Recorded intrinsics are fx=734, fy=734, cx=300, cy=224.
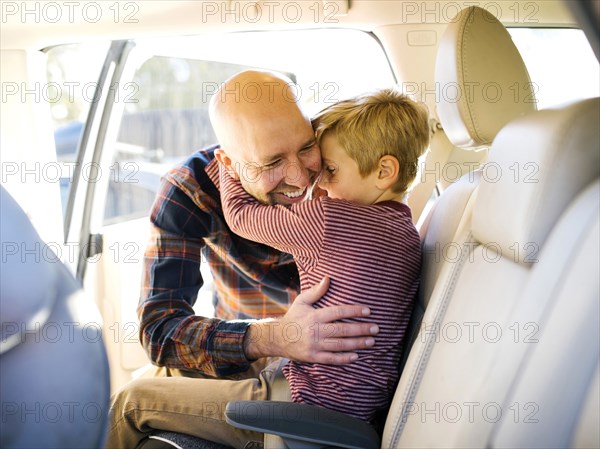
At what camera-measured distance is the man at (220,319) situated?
1611 millimetres

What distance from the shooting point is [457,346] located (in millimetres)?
1383

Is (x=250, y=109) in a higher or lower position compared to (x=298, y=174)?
higher

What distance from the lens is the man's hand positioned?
1.54m

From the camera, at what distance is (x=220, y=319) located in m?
1.86

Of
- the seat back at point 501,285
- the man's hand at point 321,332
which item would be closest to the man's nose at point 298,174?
the man's hand at point 321,332

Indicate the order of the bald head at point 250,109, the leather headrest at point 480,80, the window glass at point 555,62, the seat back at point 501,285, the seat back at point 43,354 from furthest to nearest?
the window glass at point 555,62
the bald head at point 250,109
the leather headrest at point 480,80
the seat back at point 501,285
the seat back at point 43,354

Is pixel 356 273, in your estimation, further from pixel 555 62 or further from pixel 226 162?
pixel 555 62

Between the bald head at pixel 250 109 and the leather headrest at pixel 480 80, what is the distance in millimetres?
378

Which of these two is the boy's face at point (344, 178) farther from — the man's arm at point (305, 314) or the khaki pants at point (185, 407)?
the khaki pants at point (185, 407)

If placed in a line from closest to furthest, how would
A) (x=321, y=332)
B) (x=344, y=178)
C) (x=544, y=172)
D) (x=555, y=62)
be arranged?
1. (x=544, y=172)
2. (x=321, y=332)
3. (x=344, y=178)
4. (x=555, y=62)

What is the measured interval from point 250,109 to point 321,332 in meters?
0.57

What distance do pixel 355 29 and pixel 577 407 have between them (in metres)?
1.65

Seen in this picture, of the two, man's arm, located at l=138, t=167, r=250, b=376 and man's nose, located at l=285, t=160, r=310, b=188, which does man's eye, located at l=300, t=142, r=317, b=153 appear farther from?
man's arm, located at l=138, t=167, r=250, b=376

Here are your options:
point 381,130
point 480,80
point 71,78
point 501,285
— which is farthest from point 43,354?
point 71,78
